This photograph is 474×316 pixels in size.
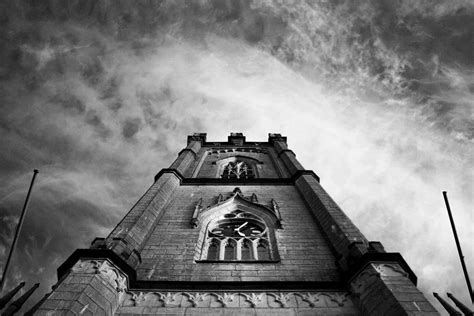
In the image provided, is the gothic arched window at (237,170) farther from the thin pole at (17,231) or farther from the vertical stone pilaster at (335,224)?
the thin pole at (17,231)

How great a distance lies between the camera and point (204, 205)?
13.3m

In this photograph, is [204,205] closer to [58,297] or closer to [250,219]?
[250,219]

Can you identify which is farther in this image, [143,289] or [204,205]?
[204,205]

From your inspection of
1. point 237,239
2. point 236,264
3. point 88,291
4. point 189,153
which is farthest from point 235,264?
point 189,153

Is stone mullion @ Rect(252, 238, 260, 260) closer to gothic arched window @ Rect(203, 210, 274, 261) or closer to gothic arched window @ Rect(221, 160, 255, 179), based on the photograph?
gothic arched window @ Rect(203, 210, 274, 261)

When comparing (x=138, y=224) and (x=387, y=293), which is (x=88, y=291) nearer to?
(x=138, y=224)

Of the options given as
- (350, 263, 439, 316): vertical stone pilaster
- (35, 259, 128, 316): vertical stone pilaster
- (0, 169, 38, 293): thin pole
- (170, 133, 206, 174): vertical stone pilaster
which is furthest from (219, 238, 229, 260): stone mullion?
(170, 133, 206, 174): vertical stone pilaster

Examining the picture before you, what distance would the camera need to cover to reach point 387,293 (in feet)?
22.0

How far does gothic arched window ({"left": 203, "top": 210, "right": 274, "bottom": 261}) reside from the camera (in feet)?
32.7

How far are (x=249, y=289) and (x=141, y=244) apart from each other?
135 inches

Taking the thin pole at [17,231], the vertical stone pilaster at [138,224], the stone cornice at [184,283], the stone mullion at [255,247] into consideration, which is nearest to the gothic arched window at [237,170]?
the vertical stone pilaster at [138,224]

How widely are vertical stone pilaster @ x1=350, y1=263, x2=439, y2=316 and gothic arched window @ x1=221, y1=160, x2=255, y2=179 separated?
40.6 feet

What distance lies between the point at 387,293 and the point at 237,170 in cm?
1514

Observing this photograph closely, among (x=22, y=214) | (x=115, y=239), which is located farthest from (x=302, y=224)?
(x=22, y=214)
